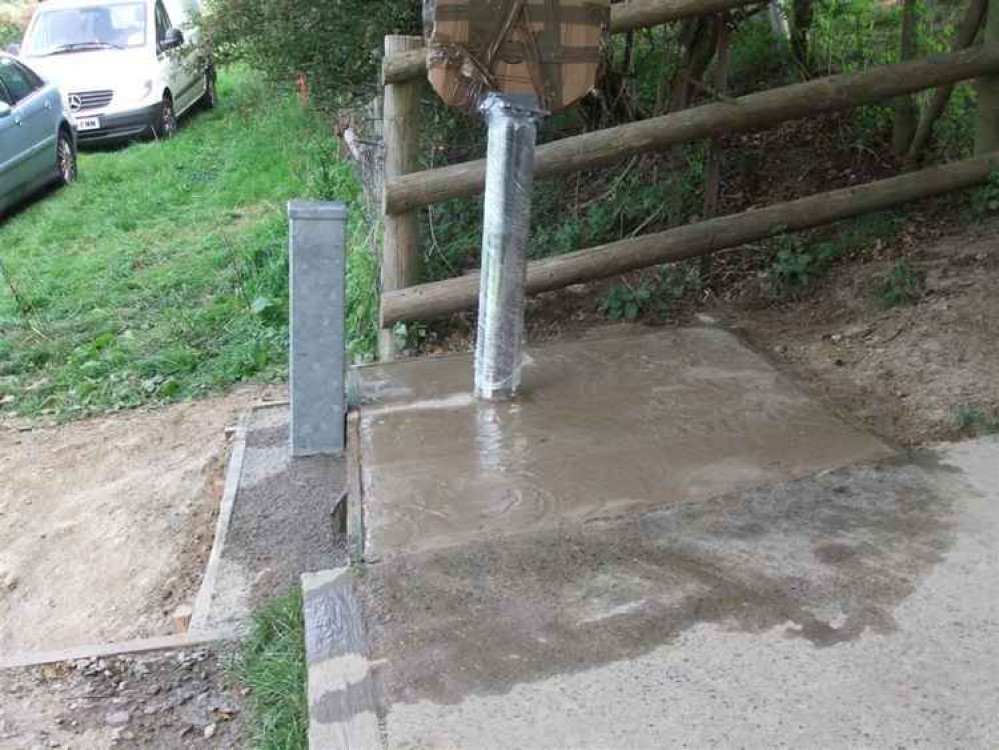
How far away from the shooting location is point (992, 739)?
234 cm

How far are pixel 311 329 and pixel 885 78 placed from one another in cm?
299

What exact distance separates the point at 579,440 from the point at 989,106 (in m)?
3.17

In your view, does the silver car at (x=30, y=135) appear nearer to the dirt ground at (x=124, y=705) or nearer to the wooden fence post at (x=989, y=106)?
the dirt ground at (x=124, y=705)

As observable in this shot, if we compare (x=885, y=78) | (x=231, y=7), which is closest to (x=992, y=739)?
(x=885, y=78)

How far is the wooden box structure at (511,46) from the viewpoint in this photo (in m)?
3.88

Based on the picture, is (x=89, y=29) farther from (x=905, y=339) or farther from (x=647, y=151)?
(x=905, y=339)

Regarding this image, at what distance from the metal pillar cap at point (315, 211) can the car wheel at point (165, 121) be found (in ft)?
34.7

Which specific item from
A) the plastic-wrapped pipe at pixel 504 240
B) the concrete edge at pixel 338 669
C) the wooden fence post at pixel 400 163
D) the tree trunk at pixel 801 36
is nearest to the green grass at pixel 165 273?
the wooden fence post at pixel 400 163

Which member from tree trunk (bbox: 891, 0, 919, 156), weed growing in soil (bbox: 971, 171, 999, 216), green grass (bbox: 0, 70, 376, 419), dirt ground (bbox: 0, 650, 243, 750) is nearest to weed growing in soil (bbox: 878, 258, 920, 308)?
weed growing in soil (bbox: 971, 171, 999, 216)

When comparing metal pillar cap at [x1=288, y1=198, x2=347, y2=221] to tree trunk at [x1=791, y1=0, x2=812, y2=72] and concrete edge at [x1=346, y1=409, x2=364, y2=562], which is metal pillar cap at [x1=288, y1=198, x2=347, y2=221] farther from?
tree trunk at [x1=791, y1=0, x2=812, y2=72]

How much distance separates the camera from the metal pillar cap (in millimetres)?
4156

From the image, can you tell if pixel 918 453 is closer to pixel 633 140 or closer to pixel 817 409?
pixel 817 409

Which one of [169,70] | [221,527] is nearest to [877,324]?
[221,527]

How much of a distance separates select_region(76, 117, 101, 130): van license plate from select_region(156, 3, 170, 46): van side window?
1.41 m
